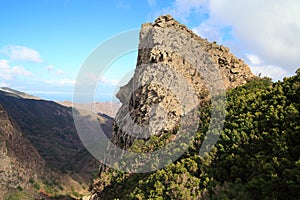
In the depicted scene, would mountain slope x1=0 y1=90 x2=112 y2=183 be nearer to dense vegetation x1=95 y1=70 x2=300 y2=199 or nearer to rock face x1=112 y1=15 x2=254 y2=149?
rock face x1=112 y1=15 x2=254 y2=149

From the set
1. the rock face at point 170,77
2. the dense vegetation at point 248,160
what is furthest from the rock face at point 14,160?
the dense vegetation at point 248,160

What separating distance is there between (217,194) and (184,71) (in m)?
22.6

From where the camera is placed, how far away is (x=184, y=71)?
1510 inches

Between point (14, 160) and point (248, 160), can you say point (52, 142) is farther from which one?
point (248, 160)

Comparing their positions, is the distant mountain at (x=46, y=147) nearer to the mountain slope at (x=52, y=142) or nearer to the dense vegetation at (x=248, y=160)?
the mountain slope at (x=52, y=142)

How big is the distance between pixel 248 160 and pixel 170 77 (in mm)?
19761

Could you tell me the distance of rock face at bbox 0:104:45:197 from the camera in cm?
7415

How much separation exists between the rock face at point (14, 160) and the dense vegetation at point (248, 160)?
59.4 meters

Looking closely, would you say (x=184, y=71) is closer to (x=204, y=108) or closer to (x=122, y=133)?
(x=204, y=108)

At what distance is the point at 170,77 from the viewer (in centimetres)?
3731

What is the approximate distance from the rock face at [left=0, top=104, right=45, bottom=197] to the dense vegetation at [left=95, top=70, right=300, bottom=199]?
59.4 m

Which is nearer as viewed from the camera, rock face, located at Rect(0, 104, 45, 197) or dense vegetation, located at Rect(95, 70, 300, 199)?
dense vegetation, located at Rect(95, 70, 300, 199)

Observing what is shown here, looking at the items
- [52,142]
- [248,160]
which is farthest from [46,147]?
[248,160]

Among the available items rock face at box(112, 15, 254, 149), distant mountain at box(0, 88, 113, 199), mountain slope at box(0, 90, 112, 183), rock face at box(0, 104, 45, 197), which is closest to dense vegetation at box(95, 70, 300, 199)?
rock face at box(112, 15, 254, 149)
